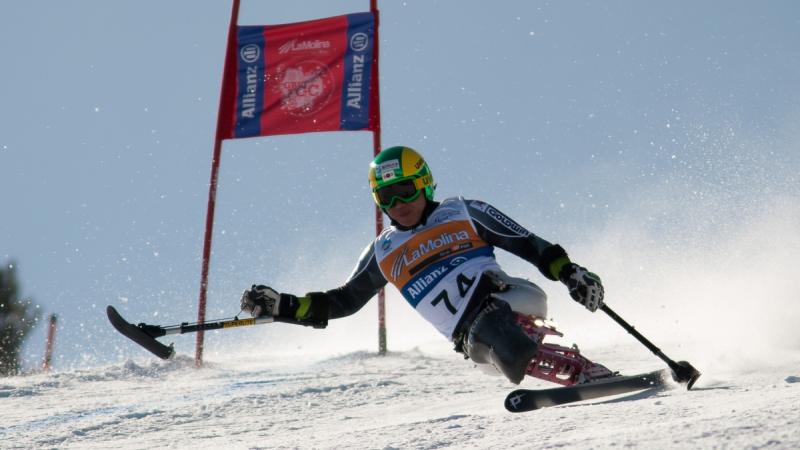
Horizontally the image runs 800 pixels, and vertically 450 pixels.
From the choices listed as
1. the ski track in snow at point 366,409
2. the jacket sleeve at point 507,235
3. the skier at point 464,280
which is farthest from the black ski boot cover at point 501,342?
the jacket sleeve at point 507,235

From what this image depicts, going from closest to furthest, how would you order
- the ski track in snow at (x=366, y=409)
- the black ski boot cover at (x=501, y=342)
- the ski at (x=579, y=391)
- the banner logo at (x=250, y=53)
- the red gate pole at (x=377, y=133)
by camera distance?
the ski track in snow at (x=366, y=409)
the ski at (x=579, y=391)
the black ski boot cover at (x=501, y=342)
the red gate pole at (x=377, y=133)
the banner logo at (x=250, y=53)

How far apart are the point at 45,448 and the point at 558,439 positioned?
3.37 metres

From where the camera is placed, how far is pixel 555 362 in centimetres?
542

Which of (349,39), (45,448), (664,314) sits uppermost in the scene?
(349,39)

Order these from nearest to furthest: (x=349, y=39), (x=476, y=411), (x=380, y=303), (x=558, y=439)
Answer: (x=558, y=439)
(x=476, y=411)
(x=380, y=303)
(x=349, y=39)

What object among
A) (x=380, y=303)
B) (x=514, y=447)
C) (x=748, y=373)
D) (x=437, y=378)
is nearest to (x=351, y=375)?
(x=437, y=378)

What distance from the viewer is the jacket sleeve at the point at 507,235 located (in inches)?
220

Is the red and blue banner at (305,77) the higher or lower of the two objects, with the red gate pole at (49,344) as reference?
higher

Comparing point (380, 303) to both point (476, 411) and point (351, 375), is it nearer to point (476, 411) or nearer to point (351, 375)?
point (351, 375)

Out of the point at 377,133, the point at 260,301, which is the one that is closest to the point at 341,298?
the point at 260,301

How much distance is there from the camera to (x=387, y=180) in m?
5.63

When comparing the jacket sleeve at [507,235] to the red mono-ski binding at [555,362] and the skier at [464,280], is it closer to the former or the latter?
the skier at [464,280]

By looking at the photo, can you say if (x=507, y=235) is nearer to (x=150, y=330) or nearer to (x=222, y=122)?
(x=150, y=330)

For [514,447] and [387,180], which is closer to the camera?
[514,447]
